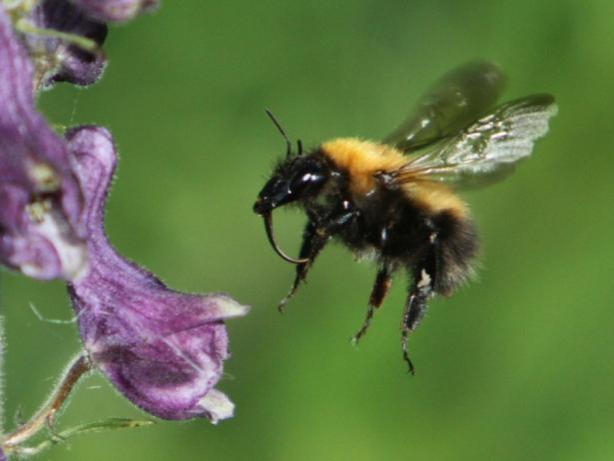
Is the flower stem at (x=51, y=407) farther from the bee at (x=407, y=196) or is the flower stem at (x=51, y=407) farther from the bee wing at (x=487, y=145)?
the bee wing at (x=487, y=145)

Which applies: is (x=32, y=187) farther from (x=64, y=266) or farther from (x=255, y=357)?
(x=255, y=357)

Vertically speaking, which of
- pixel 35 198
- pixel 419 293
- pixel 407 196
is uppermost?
pixel 35 198

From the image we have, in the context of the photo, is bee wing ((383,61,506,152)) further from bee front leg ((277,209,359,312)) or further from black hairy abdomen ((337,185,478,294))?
bee front leg ((277,209,359,312))

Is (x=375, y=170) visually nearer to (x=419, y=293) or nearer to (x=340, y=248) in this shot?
(x=419, y=293)

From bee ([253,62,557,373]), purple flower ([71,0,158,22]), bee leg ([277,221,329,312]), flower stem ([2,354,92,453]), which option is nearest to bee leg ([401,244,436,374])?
bee ([253,62,557,373])

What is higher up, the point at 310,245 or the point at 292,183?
the point at 292,183

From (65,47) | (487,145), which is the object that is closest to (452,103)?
(487,145)
